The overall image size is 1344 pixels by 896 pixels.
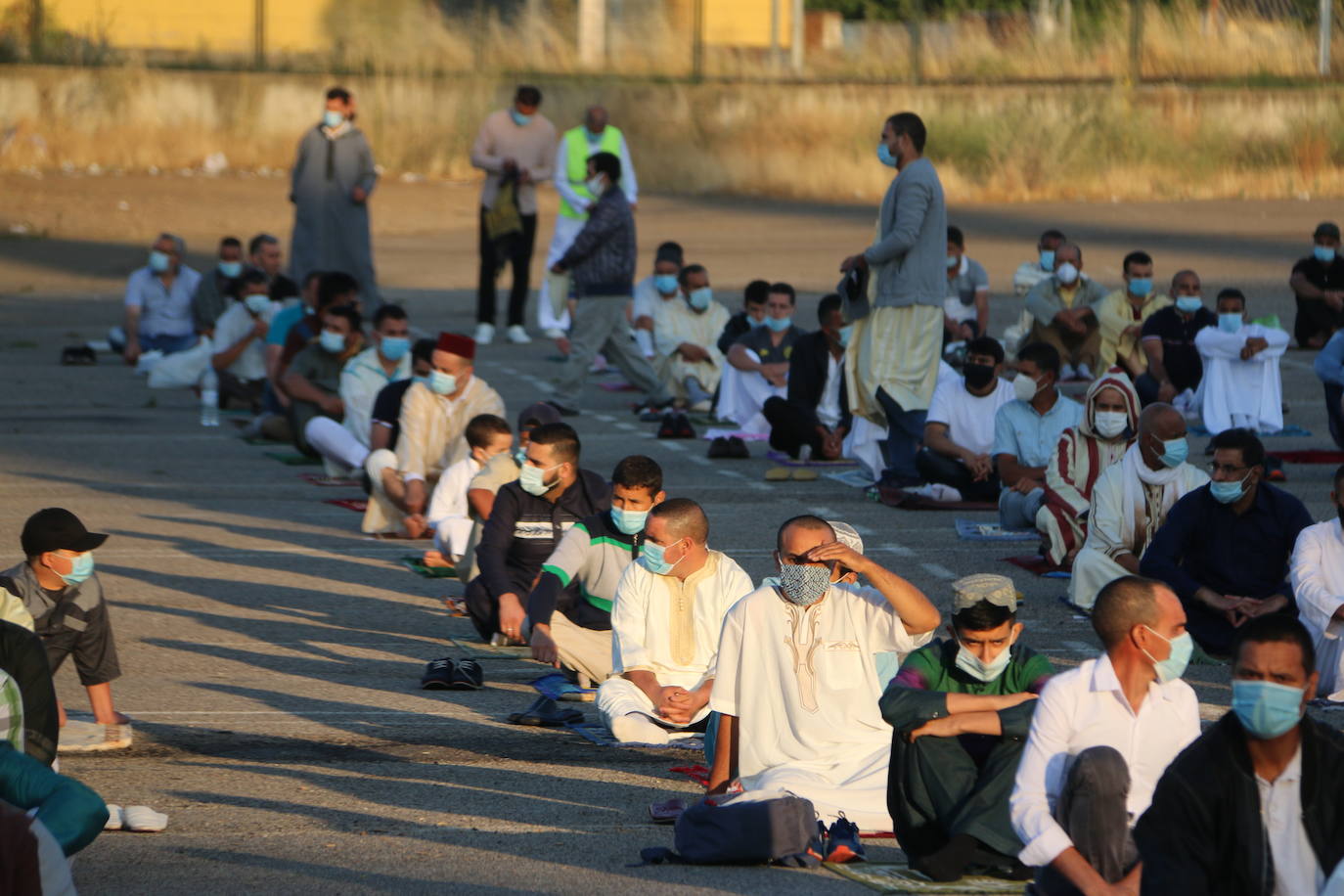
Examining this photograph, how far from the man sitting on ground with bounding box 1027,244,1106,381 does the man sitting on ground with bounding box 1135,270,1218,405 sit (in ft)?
2.30

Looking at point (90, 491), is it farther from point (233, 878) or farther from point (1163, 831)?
point (1163, 831)

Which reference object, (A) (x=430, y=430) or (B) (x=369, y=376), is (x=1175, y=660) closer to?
(A) (x=430, y=430)

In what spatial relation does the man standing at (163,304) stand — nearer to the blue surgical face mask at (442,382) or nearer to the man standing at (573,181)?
the man standing at (573,181)

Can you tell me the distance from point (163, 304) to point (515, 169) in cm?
359

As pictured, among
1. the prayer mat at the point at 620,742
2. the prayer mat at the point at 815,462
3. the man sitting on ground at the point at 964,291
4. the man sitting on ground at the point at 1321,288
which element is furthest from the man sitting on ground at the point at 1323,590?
the man sitting on ground at the point at 1321,288

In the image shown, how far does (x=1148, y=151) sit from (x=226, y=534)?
24.2m

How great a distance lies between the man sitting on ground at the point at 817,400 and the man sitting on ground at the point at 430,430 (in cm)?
346

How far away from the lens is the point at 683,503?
8.17 meters

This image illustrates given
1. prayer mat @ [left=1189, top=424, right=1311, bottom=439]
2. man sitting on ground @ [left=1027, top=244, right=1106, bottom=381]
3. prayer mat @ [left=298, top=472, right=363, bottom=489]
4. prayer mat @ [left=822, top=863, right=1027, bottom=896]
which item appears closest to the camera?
prayer mat @ [left=822, top=863, right=1027, bottom=896]

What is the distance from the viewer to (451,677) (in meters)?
9.13

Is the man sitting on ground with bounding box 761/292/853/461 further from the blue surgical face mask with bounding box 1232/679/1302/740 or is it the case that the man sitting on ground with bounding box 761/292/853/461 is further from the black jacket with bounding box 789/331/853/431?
the blue surgical face mask with bounding box 1232/679/1302/740

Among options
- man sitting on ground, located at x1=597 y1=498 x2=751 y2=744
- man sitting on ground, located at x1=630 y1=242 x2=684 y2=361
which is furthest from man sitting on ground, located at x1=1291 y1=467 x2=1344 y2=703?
man sitting on ground, located at x1=630 y1=242 x2=684 y2=361

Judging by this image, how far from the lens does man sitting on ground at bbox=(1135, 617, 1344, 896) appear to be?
4.70 m

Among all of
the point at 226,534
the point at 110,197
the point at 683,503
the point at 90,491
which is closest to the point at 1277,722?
the point at 683,503
